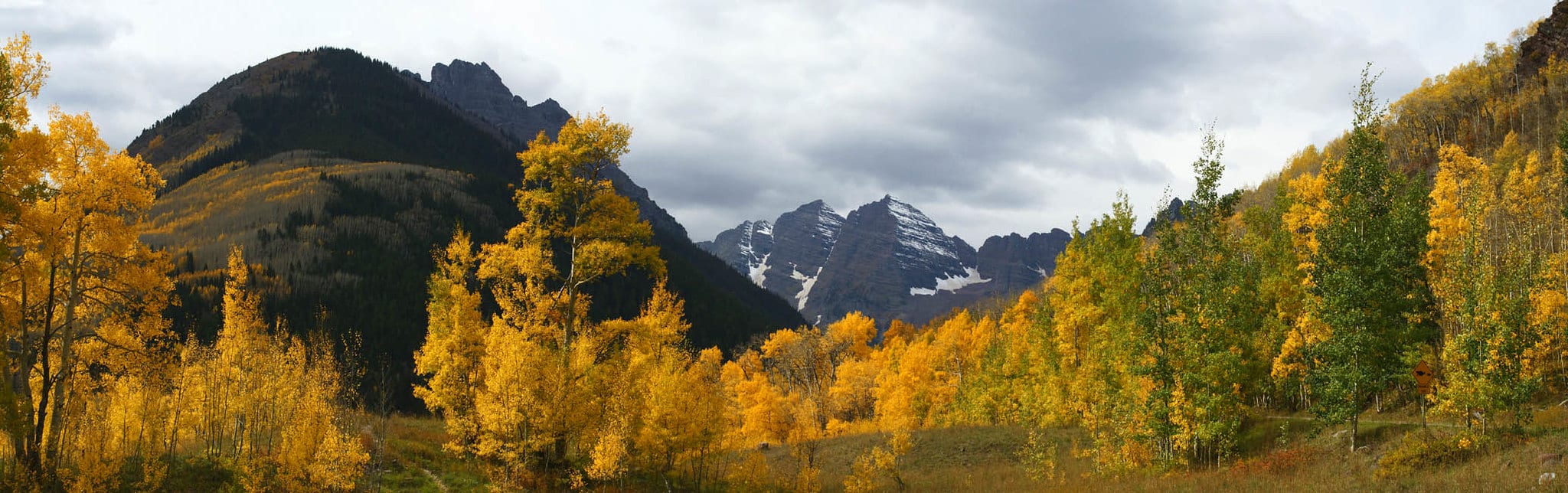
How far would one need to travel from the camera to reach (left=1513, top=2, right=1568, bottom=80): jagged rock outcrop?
303ft

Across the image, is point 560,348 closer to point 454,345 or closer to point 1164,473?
point 454,345

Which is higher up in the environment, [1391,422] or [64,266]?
[64,266]

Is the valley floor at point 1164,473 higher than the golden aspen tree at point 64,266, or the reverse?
the golden aspen tree at point 64,266

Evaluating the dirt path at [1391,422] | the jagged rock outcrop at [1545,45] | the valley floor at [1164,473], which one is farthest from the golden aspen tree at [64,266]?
the jagged rock outcrop at [1545,45]

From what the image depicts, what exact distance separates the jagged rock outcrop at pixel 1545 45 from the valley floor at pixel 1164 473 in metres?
92.6

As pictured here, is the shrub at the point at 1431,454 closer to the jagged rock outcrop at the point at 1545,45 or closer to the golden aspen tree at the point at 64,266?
the golden aspen tree at the point at 64,266

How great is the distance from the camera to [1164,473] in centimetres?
3173

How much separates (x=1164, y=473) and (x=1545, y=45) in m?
104

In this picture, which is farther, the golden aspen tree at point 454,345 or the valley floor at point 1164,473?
the golden aspen tree at point 454,345

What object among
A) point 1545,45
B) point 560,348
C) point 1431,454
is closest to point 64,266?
point 560,348

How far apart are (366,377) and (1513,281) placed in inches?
4761

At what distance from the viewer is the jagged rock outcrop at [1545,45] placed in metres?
92.5

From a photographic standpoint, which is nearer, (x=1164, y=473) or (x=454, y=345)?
(x=454, y=345)

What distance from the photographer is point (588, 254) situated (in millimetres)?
25844
